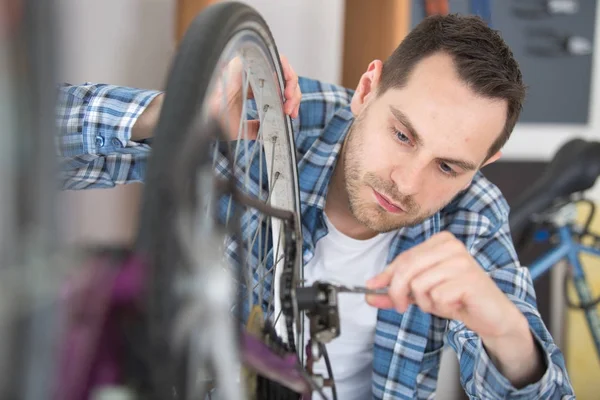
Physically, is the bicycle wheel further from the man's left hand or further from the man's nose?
the man's nose

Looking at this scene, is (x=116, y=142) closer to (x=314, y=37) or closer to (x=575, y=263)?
(x=314, y=37)

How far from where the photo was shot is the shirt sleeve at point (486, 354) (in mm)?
650

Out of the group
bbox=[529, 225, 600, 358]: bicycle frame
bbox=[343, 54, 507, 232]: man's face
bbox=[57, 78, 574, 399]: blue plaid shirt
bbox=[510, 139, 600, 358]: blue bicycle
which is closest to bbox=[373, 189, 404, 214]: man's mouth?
bbox=[343, 54, 507, 232]: man's face

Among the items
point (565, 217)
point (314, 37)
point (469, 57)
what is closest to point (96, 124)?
point (469, 57)

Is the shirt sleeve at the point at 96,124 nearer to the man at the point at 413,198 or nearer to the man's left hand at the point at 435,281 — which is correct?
the man at the point at 413,198

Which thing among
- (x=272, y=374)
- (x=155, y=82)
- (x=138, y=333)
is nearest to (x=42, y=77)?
(x=138, y=333)

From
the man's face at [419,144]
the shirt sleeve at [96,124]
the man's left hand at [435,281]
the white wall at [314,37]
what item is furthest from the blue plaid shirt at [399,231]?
the white wall at [314,37]

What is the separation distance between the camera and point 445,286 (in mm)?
474

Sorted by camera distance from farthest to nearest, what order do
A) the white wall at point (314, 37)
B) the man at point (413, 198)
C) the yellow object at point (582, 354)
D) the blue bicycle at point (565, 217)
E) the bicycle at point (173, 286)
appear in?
the yellow object at point (582, 354)
the blue bicycle at point (565, 217)
the white wall at point (314, 37)
the man at point (413, 198)
the bicycle at point (173, 286)

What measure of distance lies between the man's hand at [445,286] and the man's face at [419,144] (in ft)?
0.78

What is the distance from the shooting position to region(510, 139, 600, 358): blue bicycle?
5.40 feet

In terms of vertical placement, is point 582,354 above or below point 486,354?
below

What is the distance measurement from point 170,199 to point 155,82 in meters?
1.03

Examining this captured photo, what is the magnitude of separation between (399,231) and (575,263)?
112 centimetres
